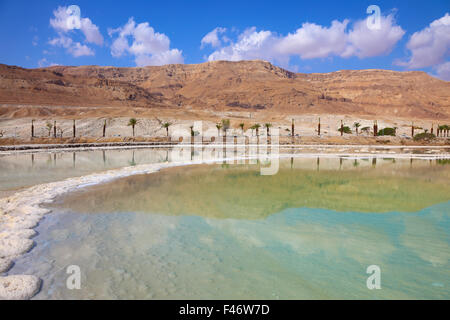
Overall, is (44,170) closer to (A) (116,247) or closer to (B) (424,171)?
(A) (116,247)

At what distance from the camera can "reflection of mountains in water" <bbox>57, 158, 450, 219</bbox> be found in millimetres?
11109

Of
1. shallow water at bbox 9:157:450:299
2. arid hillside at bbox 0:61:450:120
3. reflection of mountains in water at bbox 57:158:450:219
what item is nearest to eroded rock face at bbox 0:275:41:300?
shallow water at bbox 9:157:450:299

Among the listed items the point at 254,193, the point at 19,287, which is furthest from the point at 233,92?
the point at 19,287

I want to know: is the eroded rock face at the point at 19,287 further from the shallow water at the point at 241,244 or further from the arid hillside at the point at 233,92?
the arid hillside at the point at 233,92

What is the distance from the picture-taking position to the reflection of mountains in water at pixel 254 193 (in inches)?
437

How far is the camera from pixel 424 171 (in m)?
22.1

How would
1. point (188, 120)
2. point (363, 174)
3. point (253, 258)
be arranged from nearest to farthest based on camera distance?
point (253, 258)
point (363, 174)
point (188, 120)

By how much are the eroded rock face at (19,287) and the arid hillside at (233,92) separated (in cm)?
7596

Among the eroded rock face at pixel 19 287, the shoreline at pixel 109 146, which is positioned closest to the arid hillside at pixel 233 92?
the shoreline at pixel 109 146

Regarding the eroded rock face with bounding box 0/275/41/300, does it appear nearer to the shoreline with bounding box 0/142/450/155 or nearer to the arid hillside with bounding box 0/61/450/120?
the shoreline with bounding box 0/142/450/155

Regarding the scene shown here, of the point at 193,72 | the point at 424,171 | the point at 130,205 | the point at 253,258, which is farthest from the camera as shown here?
the point at 193,72

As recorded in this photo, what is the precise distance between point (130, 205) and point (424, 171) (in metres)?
20.9

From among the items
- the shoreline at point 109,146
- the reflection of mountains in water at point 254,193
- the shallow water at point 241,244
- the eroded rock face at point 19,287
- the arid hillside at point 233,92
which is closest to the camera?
the eroded rock face at point 19,287
